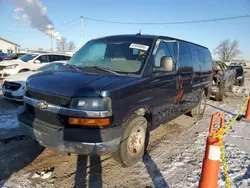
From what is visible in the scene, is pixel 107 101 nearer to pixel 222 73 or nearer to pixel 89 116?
pixel 89 116

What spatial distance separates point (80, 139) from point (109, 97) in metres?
0.65

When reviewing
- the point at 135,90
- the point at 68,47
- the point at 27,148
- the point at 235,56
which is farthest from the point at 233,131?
the point at 235,56

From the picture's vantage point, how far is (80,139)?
2.80 metres

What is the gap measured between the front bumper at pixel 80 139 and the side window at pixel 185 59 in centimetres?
241

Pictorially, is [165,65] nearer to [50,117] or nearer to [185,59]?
[185,59]

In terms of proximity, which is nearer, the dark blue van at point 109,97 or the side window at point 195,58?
the dark blue van at point 109,97

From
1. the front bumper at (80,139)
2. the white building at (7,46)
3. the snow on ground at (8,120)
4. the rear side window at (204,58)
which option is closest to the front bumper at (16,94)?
the snow on ground at (8,120)

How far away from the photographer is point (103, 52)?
4.20 m

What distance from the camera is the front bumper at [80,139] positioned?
110 inches

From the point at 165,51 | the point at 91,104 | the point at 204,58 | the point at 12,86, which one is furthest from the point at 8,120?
the point at 204,58

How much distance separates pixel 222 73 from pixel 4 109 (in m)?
8.71

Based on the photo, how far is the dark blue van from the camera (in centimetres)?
281

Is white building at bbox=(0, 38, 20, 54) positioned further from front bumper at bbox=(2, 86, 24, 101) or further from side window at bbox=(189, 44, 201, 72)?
side window at bbox=(189, 44, 201, 72)

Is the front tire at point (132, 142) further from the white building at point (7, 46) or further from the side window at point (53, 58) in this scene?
the white building at point (7, 46)
